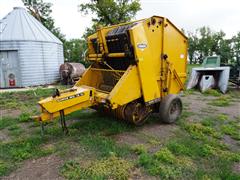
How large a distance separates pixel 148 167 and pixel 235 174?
1101mm

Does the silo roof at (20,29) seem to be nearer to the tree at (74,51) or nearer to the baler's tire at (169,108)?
the tree at (74,51)

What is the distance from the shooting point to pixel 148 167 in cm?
280

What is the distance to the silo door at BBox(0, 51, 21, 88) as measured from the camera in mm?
10805

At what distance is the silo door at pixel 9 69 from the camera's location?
35.4 feet

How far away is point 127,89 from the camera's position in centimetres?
369

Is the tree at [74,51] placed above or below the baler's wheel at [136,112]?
above

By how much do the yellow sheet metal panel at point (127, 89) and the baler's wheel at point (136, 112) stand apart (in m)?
0.24

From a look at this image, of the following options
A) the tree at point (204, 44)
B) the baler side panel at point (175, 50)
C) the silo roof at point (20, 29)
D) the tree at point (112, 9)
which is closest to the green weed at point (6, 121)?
the baler side panel at point (175, 50)

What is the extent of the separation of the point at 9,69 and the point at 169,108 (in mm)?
9470

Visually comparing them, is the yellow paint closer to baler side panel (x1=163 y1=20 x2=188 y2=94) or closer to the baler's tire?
baler side panel (x1=163 y1=20 x2=188 y2=94)

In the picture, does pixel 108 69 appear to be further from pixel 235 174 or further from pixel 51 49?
pixel 51 49

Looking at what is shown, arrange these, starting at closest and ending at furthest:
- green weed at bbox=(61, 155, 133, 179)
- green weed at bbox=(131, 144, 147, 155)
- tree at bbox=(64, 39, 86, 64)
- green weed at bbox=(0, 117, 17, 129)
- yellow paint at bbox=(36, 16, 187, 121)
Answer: green weed at bbox=(61, 155, 133, 179), green weed at bbox=(131, 144, 147, 155), yellow paint at bbox=(36, 16, 187, 121), green weed at bbox=(0, 117, 17, 129), tree at bbox=(64, 39, 86, 64)

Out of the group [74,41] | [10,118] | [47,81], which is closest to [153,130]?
[10,118]

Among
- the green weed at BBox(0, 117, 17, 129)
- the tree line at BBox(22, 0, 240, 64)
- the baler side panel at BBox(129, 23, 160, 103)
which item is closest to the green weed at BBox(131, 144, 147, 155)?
the baler side panel at BBox(129, 23, 160, 103)
